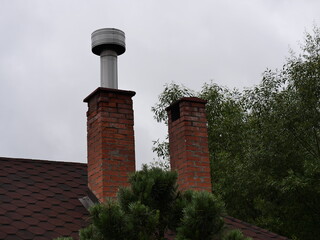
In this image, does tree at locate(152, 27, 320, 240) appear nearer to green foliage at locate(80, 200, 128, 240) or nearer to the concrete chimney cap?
the concrete chimney cap

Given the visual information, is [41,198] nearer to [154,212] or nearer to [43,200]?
[43,200]

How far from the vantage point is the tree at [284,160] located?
18219 mm

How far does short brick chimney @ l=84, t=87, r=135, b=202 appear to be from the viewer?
27.0 ft

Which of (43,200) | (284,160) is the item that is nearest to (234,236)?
(43,200)

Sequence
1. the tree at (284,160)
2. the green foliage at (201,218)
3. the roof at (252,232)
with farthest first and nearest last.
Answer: the tree at (284,160)
the roof at (252,232)
the green foliage at (201,218)

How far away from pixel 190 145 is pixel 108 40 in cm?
211

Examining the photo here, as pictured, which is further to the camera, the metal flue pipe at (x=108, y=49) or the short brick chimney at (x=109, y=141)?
the metal flue pipe at (x=108, y=49)

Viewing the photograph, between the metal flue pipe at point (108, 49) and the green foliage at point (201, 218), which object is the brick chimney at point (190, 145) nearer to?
the metal flue pipe at point (108, 49)

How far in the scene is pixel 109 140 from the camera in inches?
330

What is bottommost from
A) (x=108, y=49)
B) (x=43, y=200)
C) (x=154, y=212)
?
(x=154, y=212)

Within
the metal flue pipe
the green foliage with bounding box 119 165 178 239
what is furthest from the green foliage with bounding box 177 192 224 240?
the metal flue pipe

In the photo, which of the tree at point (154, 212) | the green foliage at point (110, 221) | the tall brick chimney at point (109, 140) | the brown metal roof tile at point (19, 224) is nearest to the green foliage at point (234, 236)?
the tree at point (154, 212)

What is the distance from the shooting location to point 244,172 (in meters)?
19.3

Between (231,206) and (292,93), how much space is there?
4.63 m
